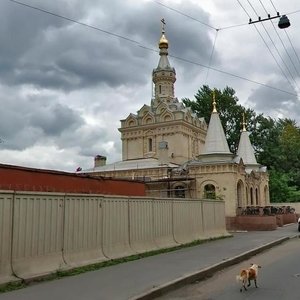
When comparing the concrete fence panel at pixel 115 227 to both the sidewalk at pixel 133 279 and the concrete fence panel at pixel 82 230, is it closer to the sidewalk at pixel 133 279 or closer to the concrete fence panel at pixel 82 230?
the concrete fence panel at pixel 82 230

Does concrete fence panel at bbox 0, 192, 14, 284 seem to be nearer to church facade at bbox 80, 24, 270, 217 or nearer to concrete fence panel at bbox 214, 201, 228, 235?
concrete fence panel at bbox 214, 201, 228, 235

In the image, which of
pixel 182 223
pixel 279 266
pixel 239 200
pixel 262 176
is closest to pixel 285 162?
pixel 262 176

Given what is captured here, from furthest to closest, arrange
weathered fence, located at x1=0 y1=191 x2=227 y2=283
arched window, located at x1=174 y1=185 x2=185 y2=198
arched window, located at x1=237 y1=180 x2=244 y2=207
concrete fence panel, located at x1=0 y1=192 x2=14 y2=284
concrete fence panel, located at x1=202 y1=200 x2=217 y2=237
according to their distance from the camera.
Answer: arched window, located at x1=237 y1=180 x2=244 y2=207, arched window, located at x1=174 y1=185 x2=185 y2=198, concrete fence panel, located at x1=202 y1=200 x2=217 y2=237, weathered fence, located at x1=0 y1=191 x2=227 y2=283, concrete fence panel, located at x1=0 y1=192 x2=14 y2=284

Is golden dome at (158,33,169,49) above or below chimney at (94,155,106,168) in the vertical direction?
above

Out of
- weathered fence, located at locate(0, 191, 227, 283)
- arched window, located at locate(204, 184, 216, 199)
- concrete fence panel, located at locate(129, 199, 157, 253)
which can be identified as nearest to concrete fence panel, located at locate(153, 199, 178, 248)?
weathered fence, located at locate(0, 191, 227, 283)

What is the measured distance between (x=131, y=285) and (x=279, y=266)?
595 cm

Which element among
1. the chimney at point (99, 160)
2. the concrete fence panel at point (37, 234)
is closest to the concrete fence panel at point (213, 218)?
the concrete fence panel at point (37, 234)

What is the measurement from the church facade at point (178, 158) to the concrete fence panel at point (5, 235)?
85.2 feet

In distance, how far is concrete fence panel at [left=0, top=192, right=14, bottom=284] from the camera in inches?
384

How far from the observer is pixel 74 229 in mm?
12555

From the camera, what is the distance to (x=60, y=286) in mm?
9680

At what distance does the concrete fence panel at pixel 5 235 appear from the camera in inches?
384

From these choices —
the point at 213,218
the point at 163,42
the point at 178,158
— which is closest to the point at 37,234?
the point at 213,218

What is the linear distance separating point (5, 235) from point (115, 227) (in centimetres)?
528
